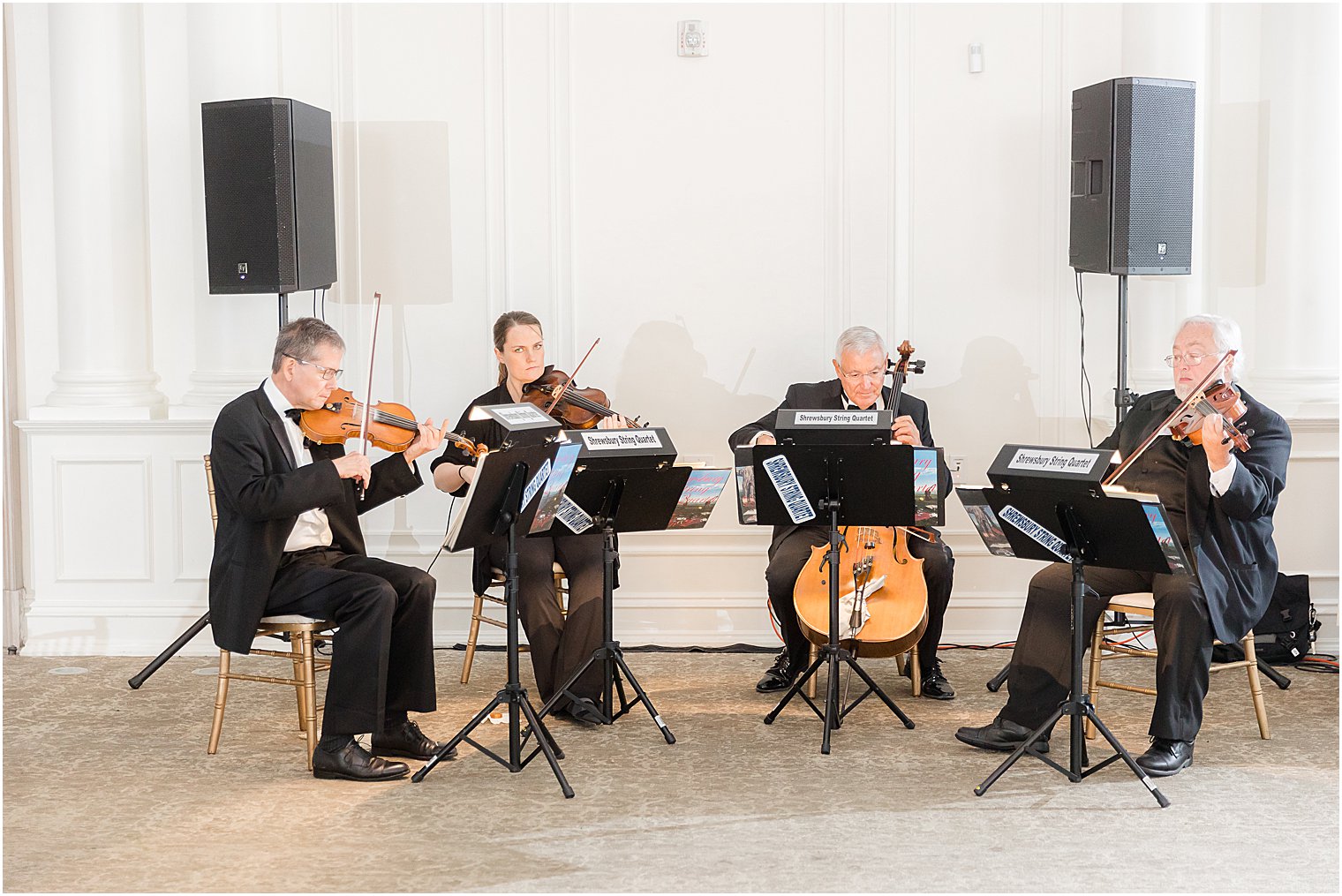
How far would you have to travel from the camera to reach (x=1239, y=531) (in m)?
3.73

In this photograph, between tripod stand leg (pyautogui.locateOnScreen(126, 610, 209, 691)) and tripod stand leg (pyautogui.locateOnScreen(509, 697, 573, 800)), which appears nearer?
tripod stand leg (pyautogui.locateOnScreen(509, 697, 573, 800))

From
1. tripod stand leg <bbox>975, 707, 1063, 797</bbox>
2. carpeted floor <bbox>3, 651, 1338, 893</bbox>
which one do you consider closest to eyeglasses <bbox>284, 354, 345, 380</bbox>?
carpeted floor <bbox>3, 651, 1338, 893</bbox>

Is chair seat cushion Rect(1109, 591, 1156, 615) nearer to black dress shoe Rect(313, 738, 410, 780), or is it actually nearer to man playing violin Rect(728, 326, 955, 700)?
man playing violin Rect(728, 326, 955, 700)

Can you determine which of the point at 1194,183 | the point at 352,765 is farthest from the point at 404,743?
the point at 1194,183

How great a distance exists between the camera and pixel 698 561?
17.0 feet

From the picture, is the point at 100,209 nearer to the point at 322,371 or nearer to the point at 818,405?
the point at 322,371

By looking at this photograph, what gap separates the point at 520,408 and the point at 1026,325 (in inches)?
91.6

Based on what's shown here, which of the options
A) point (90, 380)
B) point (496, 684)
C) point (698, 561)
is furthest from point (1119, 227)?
point (90, 380)

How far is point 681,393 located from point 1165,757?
87.5 inches

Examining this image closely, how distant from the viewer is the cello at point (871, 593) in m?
3.92

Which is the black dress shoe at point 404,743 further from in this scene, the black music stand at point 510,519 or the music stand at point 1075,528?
the music stand at point 1075,528

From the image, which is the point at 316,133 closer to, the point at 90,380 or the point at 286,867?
the point at 90,380

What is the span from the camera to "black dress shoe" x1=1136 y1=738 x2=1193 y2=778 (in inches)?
142

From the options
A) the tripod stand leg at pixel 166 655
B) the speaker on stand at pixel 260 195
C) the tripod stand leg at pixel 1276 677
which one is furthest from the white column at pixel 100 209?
the tripod stand leg at pixel 1276 677
